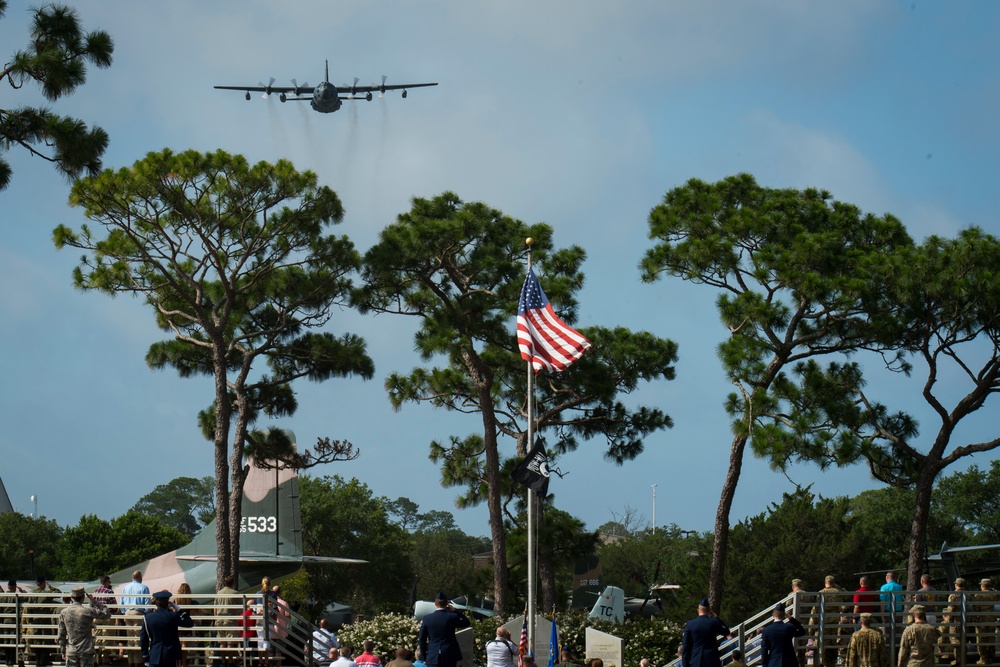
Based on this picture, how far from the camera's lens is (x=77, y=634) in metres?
16.2

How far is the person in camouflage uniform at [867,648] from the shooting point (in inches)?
637


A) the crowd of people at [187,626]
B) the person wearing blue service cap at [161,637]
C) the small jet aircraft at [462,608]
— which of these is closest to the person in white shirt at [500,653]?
the crowd of people at [187,626]

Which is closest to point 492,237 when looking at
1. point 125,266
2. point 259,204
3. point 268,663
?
point 259,204

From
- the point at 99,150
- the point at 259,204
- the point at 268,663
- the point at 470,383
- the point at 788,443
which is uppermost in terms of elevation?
the point at 259,204

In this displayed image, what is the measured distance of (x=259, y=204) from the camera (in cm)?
2944

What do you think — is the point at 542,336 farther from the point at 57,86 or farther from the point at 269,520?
the point at 269,520

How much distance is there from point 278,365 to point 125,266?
4.72 m

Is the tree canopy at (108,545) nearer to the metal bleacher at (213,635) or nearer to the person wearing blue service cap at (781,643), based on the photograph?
the metal bleacher at (213,635)

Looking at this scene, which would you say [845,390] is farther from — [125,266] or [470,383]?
[125,266]

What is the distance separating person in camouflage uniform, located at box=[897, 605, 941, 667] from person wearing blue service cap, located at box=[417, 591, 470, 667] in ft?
20.2

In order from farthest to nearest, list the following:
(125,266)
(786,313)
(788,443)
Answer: (125,266), (786,313), (788,443)

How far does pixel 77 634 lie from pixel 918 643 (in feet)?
37.6

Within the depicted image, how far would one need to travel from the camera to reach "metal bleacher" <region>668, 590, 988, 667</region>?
18828 mm

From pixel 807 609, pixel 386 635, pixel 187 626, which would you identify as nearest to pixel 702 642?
pixel 807 609
